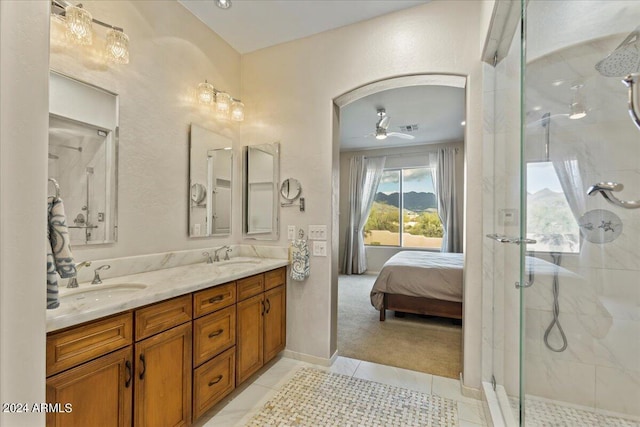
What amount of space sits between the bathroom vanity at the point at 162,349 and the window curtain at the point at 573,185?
1.97 meters

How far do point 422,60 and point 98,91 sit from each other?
2.27m

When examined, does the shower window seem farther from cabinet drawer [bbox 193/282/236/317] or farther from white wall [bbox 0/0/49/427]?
white wall [bbox 0/0/49/427]

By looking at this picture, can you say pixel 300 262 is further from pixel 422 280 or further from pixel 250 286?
pixel 422 280

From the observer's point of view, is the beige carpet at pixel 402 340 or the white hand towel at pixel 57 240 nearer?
the white hand towel at pixel 57 240

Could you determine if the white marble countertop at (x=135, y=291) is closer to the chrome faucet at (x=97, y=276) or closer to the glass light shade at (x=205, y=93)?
the chrome faucet at (x=97, y=276)

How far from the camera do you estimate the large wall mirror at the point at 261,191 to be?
2732 mm

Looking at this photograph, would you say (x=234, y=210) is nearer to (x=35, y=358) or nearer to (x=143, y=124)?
(x=143, y=124)

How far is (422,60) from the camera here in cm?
226

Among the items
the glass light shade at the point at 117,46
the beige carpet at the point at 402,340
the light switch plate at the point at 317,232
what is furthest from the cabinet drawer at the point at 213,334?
the glass light shade at the point at 117,46

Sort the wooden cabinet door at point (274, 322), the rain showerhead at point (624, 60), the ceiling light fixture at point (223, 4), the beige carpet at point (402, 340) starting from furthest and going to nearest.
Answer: the beige carpet at point (402, 340) < the wooden cabinet door at point (274, 322) < the ceiling light fixture at point (223, 4) < the rain showerhead at point (624, 60)

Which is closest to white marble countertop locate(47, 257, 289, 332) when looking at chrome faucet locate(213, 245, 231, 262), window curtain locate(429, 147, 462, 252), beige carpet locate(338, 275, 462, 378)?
chrome faucet locate(213, 245, 231, 262)

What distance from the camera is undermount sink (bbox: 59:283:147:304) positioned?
1.45 m

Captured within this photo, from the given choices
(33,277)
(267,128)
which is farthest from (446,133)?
(33,277)

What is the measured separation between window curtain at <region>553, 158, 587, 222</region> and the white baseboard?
81.1 inches
